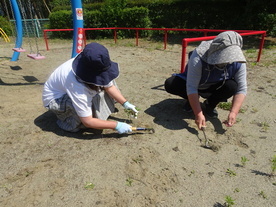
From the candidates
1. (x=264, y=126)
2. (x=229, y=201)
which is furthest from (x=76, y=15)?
(x=229, y=201)

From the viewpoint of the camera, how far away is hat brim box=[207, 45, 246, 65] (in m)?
1.75

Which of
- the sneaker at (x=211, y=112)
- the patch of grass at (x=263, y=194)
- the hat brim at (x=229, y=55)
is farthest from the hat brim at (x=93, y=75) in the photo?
the patch of grass at (x=263, y=194)

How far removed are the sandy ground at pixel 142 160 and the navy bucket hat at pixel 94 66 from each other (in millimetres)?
637

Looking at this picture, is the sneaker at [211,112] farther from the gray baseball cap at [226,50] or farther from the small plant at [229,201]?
the small plant at [229,201]

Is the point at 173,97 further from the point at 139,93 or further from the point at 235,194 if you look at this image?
the point at 235,194

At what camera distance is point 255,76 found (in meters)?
4.07

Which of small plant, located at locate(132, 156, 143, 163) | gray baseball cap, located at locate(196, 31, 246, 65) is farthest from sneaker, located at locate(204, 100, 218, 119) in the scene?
small plant, located at locate(132, 156, 143, 163)

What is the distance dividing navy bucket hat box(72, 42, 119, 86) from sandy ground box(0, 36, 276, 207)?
637 mm

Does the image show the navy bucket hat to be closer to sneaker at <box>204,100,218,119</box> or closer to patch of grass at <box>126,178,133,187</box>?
patch of grass at <box>126,178,133,187</box>

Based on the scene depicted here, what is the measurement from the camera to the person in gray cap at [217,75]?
1.81 m

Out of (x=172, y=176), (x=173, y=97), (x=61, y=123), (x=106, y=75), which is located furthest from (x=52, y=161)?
(x=173, y=97)

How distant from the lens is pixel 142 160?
1.89 metres

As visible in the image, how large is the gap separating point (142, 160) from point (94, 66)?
85 cm

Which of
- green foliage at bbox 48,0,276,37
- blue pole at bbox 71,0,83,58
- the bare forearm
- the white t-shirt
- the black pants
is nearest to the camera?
the white t-shirt
